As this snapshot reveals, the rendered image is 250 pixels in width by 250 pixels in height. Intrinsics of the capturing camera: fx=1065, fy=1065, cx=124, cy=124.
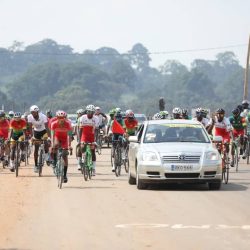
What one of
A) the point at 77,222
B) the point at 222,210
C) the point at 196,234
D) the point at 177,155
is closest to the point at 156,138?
the point at 177,155

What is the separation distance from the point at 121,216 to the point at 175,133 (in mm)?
6463

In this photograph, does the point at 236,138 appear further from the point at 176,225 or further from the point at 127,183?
Answer: the point at 176,225

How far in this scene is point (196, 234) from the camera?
45.3ft

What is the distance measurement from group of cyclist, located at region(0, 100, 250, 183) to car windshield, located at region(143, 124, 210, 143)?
6.12 feet

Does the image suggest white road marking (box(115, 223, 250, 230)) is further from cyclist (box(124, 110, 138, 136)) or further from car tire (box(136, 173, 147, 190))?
cyclist (box(124, 110, 138, 136))

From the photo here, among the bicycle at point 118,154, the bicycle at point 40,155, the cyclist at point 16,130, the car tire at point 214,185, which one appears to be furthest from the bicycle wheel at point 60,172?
the cyclist at point 16,130

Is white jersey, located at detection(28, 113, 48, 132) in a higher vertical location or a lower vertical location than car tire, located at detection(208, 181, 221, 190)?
higher

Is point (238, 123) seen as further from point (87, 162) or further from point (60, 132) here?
point (60, 132)

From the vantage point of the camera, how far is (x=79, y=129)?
2539 cm

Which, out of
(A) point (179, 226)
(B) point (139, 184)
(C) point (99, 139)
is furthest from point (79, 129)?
(C) point (99, 139)

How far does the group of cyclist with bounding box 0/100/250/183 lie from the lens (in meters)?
23.2

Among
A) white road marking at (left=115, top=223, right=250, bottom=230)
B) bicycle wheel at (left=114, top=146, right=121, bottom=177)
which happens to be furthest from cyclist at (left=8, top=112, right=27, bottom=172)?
white road marking at (left=115, top=223, right=250, bottom=230)

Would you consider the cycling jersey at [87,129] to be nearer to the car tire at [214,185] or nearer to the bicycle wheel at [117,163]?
the bicycle wheel at [117,163]

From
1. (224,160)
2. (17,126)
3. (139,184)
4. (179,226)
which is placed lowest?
(139,184)
